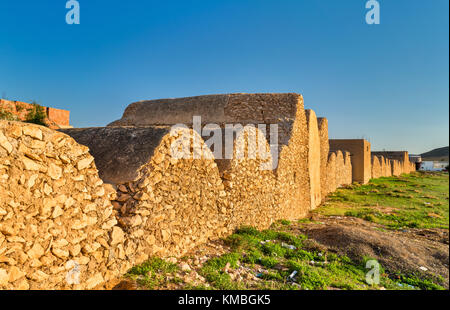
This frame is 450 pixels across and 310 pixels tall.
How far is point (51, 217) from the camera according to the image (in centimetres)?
312

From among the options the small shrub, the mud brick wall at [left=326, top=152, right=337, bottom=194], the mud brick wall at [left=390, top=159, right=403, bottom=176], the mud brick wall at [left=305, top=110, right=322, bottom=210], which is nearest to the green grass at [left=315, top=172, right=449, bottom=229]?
the mud brick wall at [left=305, top=110, right=322, bottom=210]

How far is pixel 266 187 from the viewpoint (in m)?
8.39

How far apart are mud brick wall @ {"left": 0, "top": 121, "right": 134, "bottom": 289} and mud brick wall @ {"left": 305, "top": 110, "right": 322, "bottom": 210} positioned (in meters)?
10.3

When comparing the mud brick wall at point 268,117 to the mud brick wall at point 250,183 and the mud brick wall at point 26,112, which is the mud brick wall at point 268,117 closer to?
the mud brick wall at point 250,183

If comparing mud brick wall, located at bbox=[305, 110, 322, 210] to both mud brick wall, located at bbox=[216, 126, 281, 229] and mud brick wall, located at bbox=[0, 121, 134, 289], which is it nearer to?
mud brick wall, located at bbox=[216, 126, 281, 229]

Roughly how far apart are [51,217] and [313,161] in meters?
12.0

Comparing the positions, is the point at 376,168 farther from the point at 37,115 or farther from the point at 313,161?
the point at 37,115

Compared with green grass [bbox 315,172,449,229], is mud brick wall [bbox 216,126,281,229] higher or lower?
higher

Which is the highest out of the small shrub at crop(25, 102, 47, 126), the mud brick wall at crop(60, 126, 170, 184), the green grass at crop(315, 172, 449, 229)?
the small shrub at crop(25, 102, 47, 126)

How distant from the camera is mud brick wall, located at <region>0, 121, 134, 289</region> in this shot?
2.77 m

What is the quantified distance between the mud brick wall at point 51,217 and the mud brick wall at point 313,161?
10.3m

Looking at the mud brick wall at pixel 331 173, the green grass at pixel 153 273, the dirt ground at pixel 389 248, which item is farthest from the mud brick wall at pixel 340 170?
the green grass at pixel 153 273

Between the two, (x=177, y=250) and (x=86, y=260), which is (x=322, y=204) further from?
(x=86, y=260)
